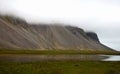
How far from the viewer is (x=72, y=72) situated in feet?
141

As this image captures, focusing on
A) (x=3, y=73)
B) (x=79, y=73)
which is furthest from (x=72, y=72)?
(x=3, y=73)

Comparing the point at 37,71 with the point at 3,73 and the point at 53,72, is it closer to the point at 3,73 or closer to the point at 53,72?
the point at 53,72


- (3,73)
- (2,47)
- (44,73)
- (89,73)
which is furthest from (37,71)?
(2,47)

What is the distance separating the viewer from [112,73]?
1693 inches

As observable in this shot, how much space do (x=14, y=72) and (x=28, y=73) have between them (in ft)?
7.16

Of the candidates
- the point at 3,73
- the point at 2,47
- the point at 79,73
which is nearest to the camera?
the point at 3,73

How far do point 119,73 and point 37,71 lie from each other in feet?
39.9

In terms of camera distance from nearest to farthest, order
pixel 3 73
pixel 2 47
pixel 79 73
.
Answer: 1. pixel 3 73
2. pixel 79 73
3. pixel 2 47

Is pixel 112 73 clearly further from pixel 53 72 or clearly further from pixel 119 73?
pixel 53 72

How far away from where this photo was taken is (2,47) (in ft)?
654

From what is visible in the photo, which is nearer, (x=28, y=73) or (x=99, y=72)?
(x=28, y=73)

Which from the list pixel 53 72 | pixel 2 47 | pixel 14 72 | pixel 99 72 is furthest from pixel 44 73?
pixel 2 47

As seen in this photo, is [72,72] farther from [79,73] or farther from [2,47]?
[2,47]

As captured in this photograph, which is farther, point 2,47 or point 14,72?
point 2,47
